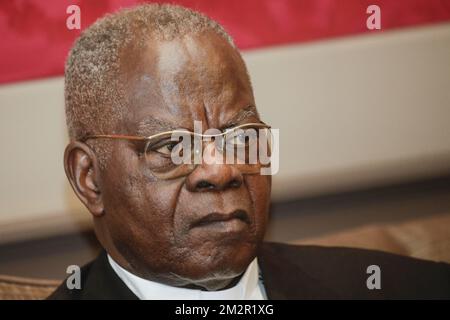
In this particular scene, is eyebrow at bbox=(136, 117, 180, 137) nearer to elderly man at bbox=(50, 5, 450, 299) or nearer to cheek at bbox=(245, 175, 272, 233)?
elderly man at bbox=(50, 5, 450, 299)

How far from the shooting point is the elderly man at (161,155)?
151 cm

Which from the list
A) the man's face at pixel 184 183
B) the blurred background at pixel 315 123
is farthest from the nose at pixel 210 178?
the blurred background at pixel 315 123

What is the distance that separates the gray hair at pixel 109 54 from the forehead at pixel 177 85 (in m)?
0.02

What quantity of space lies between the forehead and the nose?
9cm

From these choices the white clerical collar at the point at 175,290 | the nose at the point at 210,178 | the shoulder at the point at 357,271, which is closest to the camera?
the nose at the point at 210,178

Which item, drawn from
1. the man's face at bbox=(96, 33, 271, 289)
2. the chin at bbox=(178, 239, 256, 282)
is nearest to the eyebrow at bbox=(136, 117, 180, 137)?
the man's face at bbox=(96, 33, 271, 289)

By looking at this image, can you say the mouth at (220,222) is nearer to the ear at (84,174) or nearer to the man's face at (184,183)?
the man's face at (184,183)

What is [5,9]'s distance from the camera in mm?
1813

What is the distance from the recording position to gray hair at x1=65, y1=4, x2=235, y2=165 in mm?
1533

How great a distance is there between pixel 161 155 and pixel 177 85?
0.15 m

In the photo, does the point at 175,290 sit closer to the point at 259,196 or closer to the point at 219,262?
the point at 219,262

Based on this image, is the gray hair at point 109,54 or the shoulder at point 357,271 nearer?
the gray hair at point 109,54
